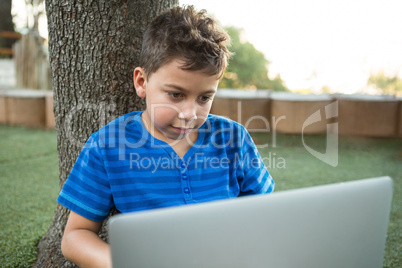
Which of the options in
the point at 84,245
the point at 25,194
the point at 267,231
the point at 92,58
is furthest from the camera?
the point at 25,194

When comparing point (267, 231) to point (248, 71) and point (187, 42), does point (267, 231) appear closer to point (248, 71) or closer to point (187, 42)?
point (187, 42)

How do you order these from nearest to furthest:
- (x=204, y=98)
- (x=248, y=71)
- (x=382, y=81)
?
(x=204, y=98), (x=382, y=81), (x=248, y=71)

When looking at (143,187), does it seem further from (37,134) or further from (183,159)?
(37,134)

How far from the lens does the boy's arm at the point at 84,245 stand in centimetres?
78

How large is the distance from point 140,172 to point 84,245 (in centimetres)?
23

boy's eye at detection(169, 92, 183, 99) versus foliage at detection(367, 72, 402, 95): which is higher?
foliage at detection(367, 72, 402, 95)

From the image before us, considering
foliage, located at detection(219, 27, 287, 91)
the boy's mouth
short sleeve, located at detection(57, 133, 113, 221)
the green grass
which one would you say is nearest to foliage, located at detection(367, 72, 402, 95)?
foliage, located at detection(219, 27, 287, 91)

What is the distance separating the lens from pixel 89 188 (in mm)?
876

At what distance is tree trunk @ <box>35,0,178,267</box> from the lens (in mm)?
1245

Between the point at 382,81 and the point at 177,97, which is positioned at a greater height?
the point at 382,81

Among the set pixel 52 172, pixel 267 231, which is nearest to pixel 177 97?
pixel 267 231

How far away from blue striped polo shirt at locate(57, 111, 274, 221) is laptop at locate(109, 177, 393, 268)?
0.43m

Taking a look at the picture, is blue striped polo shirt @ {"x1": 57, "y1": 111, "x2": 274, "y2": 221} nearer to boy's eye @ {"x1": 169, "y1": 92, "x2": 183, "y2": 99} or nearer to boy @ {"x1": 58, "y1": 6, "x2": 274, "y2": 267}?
boy @ {"x1": 58, "y1": 6, "x2": 274, "y2": 267}

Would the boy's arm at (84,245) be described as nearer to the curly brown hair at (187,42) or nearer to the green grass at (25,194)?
the curly brown hair at (187,42)
